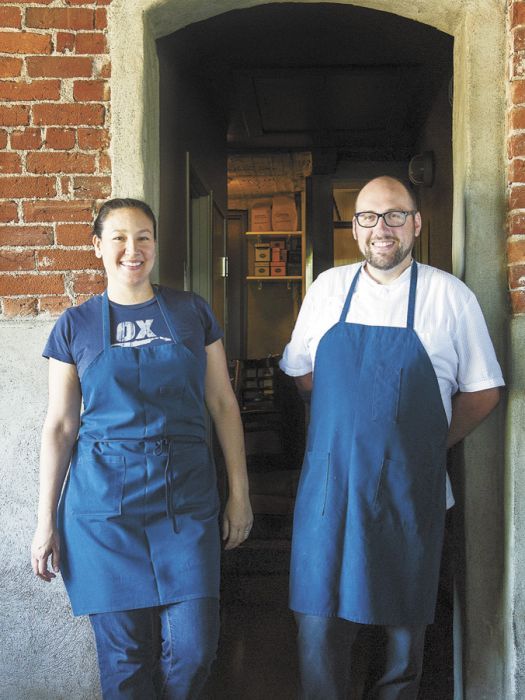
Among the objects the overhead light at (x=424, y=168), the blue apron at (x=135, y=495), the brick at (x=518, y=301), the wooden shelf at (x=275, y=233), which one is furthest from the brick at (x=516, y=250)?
the wooden shelf at (x=275, y=233)

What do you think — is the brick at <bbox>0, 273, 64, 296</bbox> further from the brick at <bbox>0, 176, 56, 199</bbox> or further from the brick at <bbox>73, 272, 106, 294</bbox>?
the brick at <bbox>0, 176, 56, 199</bbox>

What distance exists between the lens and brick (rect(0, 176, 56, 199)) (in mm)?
2629

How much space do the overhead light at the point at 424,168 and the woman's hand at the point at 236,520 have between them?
13.6ft

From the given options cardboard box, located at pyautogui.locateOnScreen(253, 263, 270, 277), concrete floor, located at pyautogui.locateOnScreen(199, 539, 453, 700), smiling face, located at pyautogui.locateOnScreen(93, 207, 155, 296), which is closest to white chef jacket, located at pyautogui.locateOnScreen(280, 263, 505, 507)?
smiling face, located at pyautogui.locateOnScreen(93, 207, 155, 296)

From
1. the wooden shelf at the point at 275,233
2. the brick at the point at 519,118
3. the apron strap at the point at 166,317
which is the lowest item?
the apron strap at the point at 166,317

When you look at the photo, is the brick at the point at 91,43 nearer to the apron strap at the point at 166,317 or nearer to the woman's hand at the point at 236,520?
the apron strap at the point at 166,317

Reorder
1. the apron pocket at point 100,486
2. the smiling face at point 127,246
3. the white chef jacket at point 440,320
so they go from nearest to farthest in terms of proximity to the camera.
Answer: the apron pocket at point 100,486 < the smiling face at point 127,246 < the white chef jacket at point 440,320

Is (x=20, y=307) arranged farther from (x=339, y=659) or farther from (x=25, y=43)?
(x=339, y=659)

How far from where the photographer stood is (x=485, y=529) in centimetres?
258

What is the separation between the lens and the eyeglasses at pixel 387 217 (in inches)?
91.9

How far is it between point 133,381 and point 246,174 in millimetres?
5612

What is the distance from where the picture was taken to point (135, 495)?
6.82ft

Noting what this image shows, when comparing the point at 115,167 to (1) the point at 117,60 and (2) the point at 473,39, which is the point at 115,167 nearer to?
(1) the point at 117,60

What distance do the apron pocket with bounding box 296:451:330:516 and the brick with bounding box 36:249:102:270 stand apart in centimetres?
102
